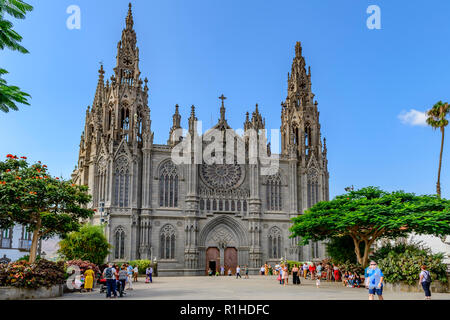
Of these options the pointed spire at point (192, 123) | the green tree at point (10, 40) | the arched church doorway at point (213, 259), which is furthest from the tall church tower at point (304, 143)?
the green tree at point (10, 40)

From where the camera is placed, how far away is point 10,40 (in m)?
11.7

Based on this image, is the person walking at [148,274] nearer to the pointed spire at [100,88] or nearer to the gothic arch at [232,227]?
the gothic arch at [232,227]

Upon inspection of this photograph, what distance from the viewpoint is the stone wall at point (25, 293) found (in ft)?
67.1

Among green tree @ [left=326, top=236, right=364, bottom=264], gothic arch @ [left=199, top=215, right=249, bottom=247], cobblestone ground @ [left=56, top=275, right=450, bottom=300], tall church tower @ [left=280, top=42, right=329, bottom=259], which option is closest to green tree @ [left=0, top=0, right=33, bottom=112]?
cobblestone ground @ [left=56, top=275, right=450, bottom=300]

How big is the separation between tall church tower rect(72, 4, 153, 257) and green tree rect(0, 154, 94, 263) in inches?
850

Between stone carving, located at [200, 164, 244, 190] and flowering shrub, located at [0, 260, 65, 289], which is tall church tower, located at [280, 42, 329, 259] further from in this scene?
flowering shrub, located at [0, 260, 65, 289]

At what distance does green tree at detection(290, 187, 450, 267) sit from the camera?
27.6 metres

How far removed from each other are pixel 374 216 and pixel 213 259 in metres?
26.8

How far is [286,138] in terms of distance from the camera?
194 ft

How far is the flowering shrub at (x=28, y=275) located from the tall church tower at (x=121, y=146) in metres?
26.5

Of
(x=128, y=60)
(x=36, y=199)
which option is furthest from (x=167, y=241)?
(x=36, y=199)

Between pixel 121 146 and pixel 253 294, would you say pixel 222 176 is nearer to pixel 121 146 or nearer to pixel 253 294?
pixel 121 146
